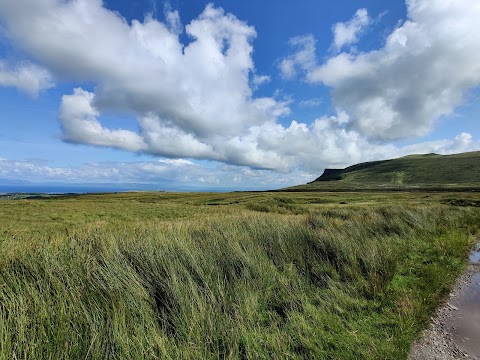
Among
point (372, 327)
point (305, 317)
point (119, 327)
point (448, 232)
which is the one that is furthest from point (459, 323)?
point (448, 232)

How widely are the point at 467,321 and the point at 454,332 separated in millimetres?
827

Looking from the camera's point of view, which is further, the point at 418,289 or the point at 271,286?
the point at 418,289

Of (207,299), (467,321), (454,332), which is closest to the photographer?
→ (454,332)

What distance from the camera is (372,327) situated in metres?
5.49

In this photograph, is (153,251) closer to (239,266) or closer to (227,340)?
(239,266)

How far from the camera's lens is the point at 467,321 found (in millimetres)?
5977

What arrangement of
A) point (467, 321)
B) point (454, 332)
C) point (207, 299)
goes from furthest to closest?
point (467, 321) < point (207, 299) < point (454, 332)

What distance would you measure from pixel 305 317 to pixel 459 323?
132 inches

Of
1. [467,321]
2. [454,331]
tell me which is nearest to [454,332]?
[454,331]

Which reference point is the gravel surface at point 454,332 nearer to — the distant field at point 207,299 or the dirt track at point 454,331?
the dirt track at point 454,331

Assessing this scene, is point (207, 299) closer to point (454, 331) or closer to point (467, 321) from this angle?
point (454, 331)

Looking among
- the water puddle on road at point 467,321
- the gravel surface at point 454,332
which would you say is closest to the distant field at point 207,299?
the gravel surface at point 454,332

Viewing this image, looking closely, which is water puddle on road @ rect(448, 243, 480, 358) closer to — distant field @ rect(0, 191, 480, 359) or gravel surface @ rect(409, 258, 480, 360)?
gravel surface @ rect(409, 258, 480, 360)

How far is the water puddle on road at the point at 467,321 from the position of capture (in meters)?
5.11
